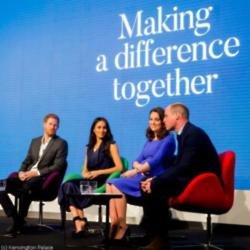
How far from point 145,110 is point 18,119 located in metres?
1.73

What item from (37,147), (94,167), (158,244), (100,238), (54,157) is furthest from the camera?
(37,147)

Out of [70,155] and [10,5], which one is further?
[10,5]

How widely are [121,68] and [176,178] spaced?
2.37m

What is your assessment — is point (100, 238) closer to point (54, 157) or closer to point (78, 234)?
point (78, 234)

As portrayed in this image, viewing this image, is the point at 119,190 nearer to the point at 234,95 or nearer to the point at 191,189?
the point at 191,189

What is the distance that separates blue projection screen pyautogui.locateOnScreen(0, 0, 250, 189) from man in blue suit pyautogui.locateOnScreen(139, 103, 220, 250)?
1356 millimetres

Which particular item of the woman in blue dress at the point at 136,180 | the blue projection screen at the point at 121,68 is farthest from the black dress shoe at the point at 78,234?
the blue projection screen at the point at 121,68

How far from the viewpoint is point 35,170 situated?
4.86 m

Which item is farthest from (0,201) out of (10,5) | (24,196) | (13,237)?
(10,5)

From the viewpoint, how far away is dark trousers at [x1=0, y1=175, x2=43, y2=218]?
468cm

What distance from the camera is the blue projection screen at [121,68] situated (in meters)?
4.95

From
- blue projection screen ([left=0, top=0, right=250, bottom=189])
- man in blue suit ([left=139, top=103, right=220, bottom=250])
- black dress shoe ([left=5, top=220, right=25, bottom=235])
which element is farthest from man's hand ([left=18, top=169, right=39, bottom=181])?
man in blue suit ([left=139, top=103, right=220, bottom=250])

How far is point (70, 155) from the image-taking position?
5938 mm

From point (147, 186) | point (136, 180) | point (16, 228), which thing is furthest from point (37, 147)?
point (147, 186)
